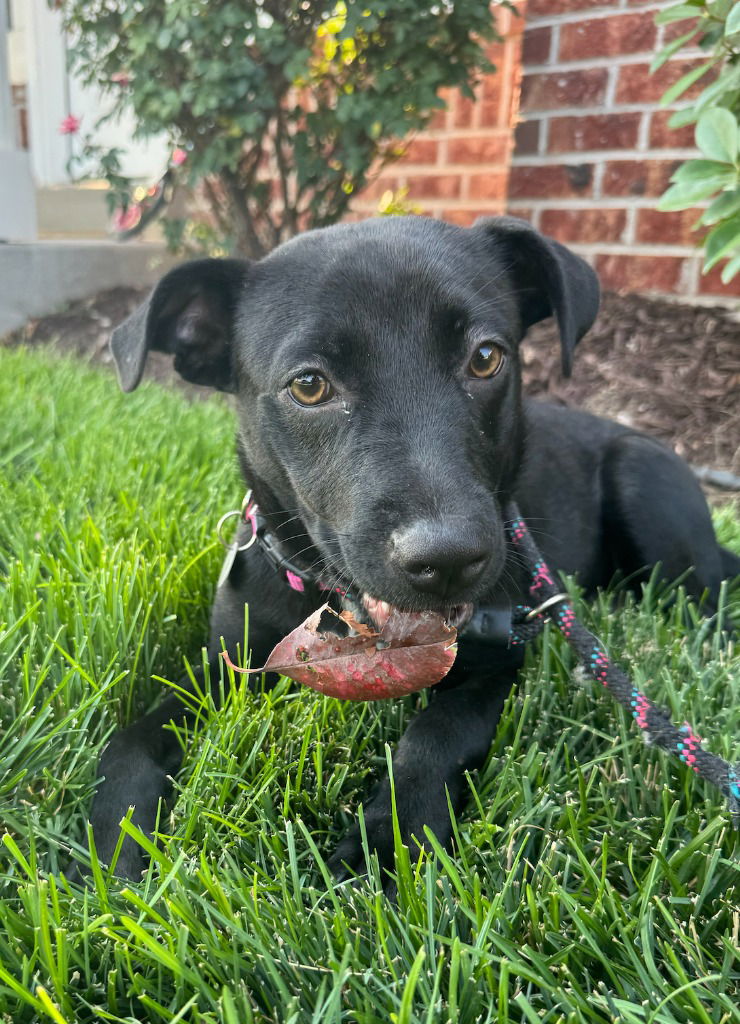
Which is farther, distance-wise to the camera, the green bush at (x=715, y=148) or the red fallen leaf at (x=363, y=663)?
the green bush at (x=715, y=148)

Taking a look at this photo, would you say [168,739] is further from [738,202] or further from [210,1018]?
[738,202]

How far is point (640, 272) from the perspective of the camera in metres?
4.33

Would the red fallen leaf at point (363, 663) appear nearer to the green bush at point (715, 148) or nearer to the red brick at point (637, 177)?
the green bush at point (715, 148)

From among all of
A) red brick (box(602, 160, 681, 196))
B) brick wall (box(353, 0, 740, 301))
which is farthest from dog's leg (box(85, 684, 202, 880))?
red brick (box(602, 160, 681, 196))

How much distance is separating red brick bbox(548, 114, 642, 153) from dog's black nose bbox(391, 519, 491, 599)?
349 cm

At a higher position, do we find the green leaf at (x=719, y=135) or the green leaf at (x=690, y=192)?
the green leaf at (x=719, y=135)

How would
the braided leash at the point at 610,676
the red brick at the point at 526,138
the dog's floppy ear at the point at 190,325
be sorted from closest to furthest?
the braided leash at the point at 610,676 → the dog's floppy ear at the point at 190,325 → the red brick at the point at 526,138

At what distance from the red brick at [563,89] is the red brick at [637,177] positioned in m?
0.37

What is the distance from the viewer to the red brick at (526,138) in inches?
183

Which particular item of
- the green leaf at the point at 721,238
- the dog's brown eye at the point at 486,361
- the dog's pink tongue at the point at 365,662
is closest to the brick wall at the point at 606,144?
the green leaf at the point at 721,238

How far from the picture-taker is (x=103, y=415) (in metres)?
3.76

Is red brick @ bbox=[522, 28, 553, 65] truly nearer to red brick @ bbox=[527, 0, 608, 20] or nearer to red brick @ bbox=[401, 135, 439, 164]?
red brick @ bbox=[527, 0, 608, 20]

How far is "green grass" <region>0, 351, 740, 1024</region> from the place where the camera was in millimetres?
1090

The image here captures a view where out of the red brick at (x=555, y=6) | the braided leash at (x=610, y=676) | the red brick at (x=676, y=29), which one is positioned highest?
the red brick at (x=555, y=6)
